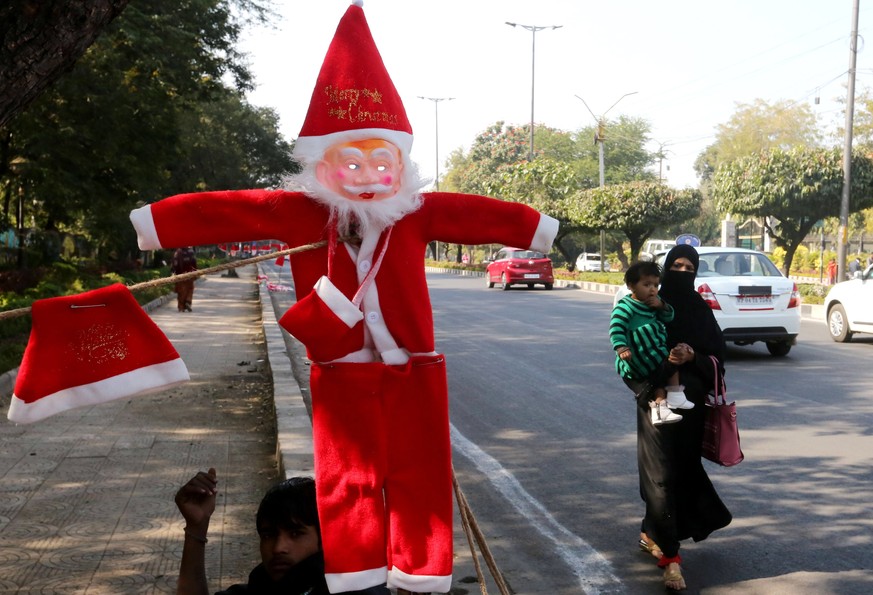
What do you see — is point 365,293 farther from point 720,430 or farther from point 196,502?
point 720,430

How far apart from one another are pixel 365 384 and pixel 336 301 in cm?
32

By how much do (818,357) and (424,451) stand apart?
11348mm

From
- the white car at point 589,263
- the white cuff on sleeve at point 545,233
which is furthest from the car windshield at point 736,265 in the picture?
the white car at point 589,263

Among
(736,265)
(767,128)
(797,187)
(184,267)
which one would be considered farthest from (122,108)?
(767,128)

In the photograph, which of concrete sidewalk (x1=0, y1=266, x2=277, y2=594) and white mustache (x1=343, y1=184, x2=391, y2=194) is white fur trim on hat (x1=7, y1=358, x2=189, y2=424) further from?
concrete sidewalk (x1=0, y1=266, x2=277, y2=594)

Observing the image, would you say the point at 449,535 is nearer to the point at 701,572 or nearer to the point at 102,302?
the point at 102,302

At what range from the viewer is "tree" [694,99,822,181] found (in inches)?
2456

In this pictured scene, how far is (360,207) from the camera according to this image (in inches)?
126

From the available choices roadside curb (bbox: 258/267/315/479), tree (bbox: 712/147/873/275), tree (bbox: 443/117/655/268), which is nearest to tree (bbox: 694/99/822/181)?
tree (bbox: 443/117/655/268)

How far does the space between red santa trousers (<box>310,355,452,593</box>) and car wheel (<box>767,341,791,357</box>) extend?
434 inches

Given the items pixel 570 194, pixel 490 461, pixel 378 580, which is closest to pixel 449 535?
pixel 378 580

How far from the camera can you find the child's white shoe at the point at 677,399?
460cm

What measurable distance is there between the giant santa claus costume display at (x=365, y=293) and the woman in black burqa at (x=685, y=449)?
1624 millimetres

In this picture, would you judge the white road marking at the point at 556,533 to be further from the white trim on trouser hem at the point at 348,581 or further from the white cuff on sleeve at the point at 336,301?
the white cuff on sleeve at the point at 336,301
